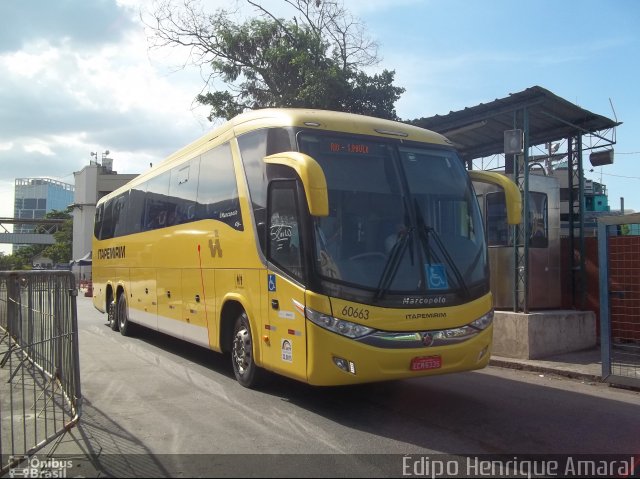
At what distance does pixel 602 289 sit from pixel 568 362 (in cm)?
193

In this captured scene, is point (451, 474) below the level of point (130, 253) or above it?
below

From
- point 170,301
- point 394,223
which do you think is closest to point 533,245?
point 394,223

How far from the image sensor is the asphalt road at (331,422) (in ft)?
16.0

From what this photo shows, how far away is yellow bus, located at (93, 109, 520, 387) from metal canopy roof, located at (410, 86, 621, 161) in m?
3.88

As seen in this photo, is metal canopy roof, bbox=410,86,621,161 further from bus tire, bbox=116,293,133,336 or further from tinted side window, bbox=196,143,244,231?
bus tire, bbox=116,293,133,336

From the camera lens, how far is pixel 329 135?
658 cm

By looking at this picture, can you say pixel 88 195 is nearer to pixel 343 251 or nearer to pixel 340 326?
pixel 343 251

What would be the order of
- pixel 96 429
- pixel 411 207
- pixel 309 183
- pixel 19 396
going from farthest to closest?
pixel 19 396, pixel 411 207, pixel 96 429, pixel 309 183

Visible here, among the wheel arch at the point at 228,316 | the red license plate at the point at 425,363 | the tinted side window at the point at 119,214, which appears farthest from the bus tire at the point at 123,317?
the red license plate at the point at 425,363

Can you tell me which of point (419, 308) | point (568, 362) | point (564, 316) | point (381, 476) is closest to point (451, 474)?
point (381, 476)

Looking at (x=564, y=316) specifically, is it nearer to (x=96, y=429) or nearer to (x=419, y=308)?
(x=419, y=308)

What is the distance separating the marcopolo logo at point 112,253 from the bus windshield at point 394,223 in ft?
28.8

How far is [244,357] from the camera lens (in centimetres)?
753

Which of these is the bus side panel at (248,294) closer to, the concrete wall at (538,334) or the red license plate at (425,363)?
the red license plate at (425,363)
